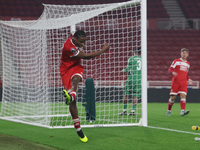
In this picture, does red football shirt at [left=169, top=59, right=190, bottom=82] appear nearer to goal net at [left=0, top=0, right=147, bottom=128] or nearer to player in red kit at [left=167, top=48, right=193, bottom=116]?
player in red kit at [left=167, top=48, right=193, bottom=116]

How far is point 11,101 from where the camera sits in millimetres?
9828

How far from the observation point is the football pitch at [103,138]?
4820 millimetres

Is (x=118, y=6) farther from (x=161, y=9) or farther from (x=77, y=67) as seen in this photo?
(x=161, y=9)

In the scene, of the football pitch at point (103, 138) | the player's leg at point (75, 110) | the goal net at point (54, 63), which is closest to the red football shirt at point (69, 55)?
the player's leg at point (75, 110)

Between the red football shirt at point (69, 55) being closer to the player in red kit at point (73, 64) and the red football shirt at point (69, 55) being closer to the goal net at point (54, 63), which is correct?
the player in red kit at point (73, 64)

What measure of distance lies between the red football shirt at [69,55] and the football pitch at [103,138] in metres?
1.03

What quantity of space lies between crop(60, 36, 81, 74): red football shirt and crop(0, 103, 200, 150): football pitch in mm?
1028

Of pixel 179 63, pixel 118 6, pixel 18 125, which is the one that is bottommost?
pixel 18 125

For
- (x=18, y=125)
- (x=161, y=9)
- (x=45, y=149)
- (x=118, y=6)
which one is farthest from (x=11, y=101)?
(x=161, y=9)

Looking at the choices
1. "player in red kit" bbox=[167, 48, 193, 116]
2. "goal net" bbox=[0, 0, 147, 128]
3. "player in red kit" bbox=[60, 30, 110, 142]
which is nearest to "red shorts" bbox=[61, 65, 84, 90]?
"player in red kit" bbox=[60, 30, 110, 142]

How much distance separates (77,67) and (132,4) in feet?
→ 7.23

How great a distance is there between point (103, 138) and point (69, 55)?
4.17 feet

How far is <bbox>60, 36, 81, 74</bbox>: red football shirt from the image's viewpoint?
17.9ft

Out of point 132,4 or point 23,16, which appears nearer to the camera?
point 132,4
